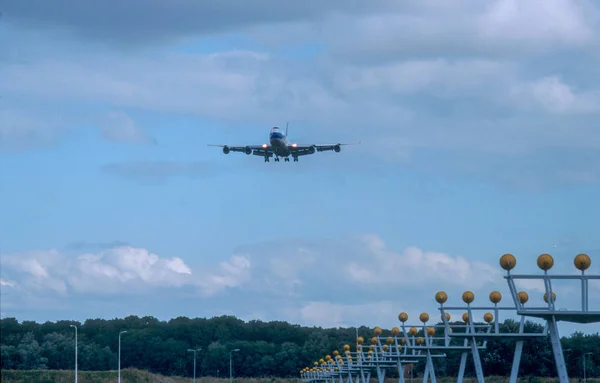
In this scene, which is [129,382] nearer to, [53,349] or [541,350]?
[53,349]

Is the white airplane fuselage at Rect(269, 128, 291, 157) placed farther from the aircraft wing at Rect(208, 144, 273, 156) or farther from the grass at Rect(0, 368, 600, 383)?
the grass at Rect(0, 368, 600, 383)

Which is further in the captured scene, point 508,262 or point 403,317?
point 403,317

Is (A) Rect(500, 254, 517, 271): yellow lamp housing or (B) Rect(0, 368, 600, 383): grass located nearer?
(A) Rect(500, 254, 517, 271): yellow lamp housing

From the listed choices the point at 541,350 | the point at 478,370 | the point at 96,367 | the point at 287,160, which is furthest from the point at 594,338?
the point at 478,370

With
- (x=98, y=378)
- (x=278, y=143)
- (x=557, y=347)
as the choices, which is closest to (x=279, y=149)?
(x=278, y=143)

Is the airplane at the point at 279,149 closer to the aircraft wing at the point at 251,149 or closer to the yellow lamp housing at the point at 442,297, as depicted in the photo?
the aircraft wing at the point at 251,149

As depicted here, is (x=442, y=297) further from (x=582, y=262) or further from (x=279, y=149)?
(x=279, y=149)

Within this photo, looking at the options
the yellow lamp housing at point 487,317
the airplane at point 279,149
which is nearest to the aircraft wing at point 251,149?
the airplane at point 279,149

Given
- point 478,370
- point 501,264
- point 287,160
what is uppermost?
point 287,160

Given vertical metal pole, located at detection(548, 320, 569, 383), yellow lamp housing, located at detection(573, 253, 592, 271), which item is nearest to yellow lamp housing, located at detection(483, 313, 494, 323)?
vertical metal pole, located at detection(548, 320, 569, 383)

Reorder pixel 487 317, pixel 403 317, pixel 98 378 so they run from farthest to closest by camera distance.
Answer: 1. pixel 98 378
2. pixel 403 317
3. pixel 487 317

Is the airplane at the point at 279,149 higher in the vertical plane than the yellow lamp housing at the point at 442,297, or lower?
higher
